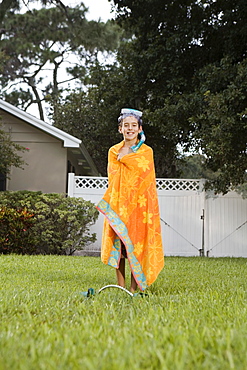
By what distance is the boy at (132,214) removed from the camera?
484cm

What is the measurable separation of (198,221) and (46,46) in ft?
59.3

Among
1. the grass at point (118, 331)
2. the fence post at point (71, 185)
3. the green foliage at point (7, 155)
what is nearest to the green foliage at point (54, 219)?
the fence post at point (71, 185)

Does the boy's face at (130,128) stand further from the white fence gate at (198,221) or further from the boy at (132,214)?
the white fence gate at (198,221)

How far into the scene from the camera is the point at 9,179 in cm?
1371

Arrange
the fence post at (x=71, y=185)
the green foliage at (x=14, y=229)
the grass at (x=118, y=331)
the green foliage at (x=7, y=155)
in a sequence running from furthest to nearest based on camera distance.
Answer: the fence post at (x=71, y=185)
the green foliage at (x=7, y=155)
the green foliage at (x=14, y=229)
the grass at (x=118, y=331)

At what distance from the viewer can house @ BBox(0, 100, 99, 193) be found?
13.8 metres

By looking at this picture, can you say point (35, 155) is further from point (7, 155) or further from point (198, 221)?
point (198, 221)

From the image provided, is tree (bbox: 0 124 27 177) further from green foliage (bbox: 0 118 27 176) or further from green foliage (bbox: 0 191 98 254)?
green foliage (bbox: 0 191 98 254)

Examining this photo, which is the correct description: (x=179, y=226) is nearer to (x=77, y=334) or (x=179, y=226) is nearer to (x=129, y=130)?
(x=129, y=130)

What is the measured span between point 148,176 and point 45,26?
21.8 metres

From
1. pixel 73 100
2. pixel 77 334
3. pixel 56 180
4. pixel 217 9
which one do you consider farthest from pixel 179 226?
pixel 73 100

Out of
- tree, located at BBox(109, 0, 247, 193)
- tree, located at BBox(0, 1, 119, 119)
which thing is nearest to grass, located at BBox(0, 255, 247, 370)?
tree, located at BBox(109, 0, 247, 193)

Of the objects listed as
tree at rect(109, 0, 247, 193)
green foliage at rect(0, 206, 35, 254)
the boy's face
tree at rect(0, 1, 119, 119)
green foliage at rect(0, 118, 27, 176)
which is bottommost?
green foliage at rect(0, 206, 35, 254)

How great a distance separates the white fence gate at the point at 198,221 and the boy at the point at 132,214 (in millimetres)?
7985
